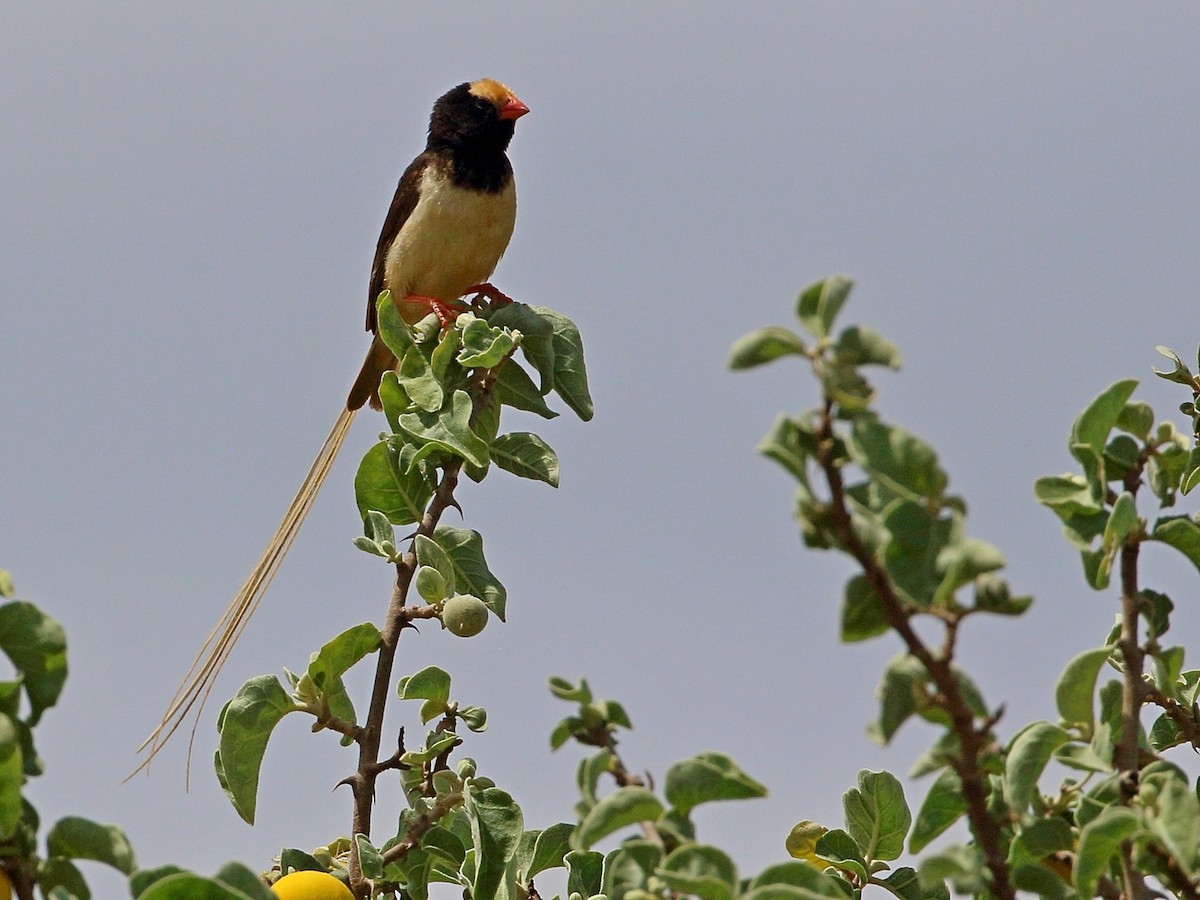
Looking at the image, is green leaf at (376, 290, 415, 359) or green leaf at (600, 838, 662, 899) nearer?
green leaf at (600, 838, 662, 899)

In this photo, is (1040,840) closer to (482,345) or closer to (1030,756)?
(1030,756)

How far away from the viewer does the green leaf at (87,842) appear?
1184mm

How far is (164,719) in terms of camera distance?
266 cm

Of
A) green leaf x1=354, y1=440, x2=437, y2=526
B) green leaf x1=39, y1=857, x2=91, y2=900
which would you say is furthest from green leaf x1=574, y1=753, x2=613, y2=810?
green leaf x1=354, y1=440, x2=437, y2=526

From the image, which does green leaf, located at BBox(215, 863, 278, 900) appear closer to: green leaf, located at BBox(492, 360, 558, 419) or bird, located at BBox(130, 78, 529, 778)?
green leaf, located at BBox(492, 360, 558, 419)

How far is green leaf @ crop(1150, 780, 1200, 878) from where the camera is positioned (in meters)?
1.11

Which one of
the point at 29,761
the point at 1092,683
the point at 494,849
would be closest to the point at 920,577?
the point at 1092,683

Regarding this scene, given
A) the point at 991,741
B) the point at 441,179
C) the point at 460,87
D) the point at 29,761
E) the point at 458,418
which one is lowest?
the point at 29,761

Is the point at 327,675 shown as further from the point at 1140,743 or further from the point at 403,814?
the point at 1140,743

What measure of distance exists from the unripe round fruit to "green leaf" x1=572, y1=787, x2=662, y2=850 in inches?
39.7

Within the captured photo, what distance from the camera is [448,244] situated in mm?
4750

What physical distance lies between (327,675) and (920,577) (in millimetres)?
1285

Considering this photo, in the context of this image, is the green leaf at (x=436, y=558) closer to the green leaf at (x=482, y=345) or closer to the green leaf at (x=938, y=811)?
the green leaf at (x=482, y=345)

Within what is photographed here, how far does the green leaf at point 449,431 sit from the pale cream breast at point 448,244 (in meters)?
2.47
